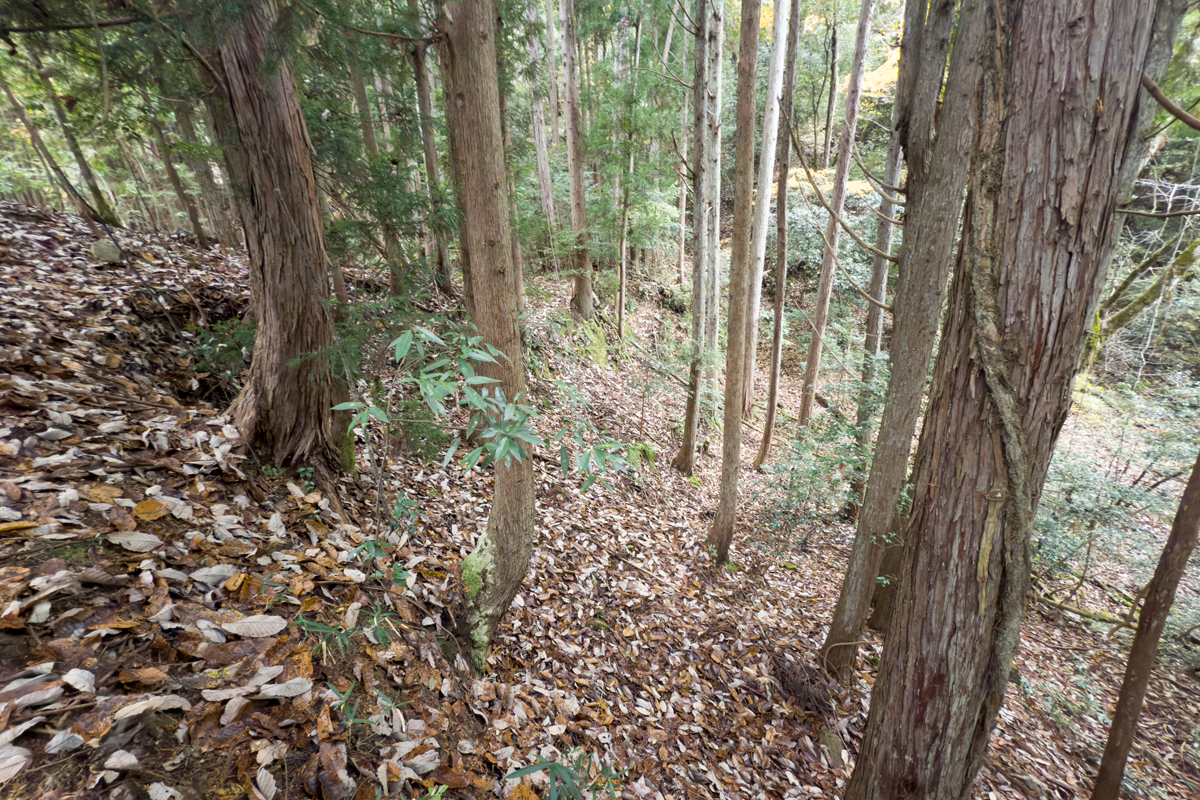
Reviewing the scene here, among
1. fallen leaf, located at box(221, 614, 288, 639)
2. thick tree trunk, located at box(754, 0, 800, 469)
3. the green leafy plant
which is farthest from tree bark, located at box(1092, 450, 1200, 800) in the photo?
fallen leaf, located at box(221, 614, 288, 639)

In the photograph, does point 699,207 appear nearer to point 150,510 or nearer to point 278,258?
point 278,258

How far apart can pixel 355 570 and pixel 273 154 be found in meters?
2.94

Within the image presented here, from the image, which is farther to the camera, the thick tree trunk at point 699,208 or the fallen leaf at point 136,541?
the thick tree trunk at point 699,208

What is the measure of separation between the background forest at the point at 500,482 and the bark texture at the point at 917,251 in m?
0.03

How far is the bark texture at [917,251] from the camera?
267 cm

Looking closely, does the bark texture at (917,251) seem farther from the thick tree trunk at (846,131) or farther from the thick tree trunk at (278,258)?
the thick tree trunk at (278,258)

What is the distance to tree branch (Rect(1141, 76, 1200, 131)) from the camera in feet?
4.35

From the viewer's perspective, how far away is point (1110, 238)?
4.89 feet

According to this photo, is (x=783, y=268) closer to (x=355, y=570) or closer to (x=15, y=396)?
(x=355, y=570)

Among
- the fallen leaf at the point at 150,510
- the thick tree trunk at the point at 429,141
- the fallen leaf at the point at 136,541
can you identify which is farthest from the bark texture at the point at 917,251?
the fallen leaf at the point at 150,510

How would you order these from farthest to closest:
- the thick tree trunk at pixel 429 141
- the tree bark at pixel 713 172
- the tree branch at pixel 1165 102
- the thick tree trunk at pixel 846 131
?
the thick tree trunk at pixel 846 131 < the tree bark at pixel 713 172 < the thick tree trunk at pixel 429 141 < the tree branch at pixel 1165 102

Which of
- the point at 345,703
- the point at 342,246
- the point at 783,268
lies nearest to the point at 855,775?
the point at 345,703

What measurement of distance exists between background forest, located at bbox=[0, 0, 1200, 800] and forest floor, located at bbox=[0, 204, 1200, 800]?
0.02 metres

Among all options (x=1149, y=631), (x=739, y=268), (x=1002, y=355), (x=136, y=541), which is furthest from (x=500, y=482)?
(x=1149, y=631)
